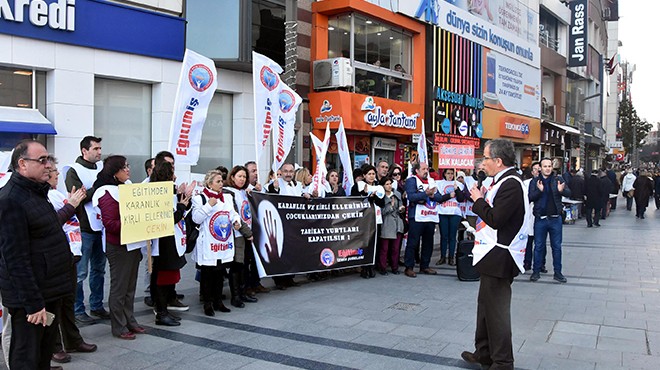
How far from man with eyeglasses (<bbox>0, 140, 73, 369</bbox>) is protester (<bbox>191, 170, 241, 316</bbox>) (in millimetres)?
2481

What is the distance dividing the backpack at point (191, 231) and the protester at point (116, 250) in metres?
0.71

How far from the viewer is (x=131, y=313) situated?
5.90 metres

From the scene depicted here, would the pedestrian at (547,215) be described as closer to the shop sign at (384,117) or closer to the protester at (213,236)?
the protester at (213,236)

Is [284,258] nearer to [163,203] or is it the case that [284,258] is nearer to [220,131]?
[163,203]

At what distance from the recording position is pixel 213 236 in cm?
654

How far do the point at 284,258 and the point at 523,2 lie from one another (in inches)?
991

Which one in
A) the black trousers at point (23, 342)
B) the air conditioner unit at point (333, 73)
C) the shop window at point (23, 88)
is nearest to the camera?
the black trousers at point (23, 342)

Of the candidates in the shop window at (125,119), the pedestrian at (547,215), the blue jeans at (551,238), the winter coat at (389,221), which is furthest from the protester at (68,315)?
the blue jeans at (551,238)

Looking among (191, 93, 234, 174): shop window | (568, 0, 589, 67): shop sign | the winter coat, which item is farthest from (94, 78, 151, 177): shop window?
(568, 0, 589, 67): shop sign

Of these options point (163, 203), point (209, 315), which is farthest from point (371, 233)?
point (163, 203)

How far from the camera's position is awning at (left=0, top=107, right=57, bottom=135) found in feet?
31.7

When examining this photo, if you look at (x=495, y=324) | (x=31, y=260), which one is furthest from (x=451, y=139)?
(x=31, y=260)

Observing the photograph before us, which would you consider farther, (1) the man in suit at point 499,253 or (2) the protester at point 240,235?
(2) the protester at point 240,235

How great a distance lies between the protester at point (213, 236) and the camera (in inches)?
255
